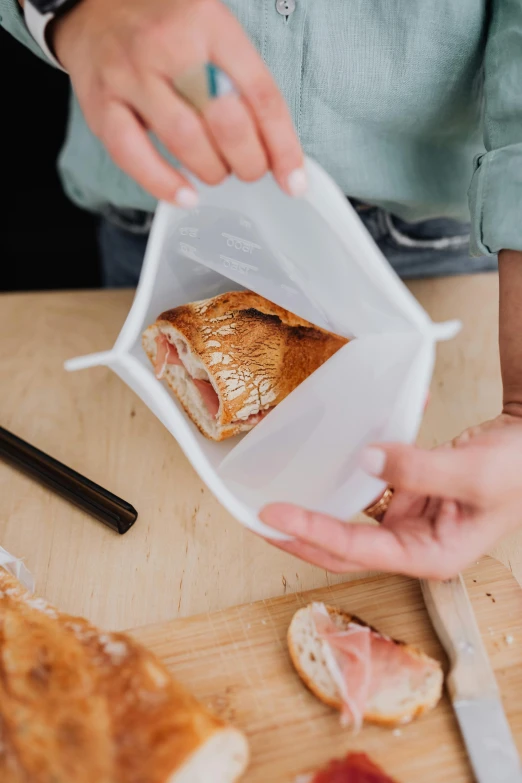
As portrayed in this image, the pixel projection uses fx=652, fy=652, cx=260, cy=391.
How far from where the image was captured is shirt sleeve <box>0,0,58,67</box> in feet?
2.60

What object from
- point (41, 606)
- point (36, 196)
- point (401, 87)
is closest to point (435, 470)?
point (41, 606)

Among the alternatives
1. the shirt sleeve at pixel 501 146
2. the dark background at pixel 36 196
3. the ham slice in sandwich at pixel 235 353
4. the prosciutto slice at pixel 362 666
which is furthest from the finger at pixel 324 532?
the dark background at pixel 36 196

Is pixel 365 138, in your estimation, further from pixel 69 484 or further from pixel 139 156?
pixel 69 484

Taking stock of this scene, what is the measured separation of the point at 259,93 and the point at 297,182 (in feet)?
0.26

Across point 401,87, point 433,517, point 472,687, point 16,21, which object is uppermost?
point 16,21

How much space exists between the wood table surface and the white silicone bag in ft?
0.41

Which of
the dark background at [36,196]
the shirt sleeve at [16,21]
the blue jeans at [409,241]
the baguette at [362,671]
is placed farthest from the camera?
the dark background at [36,196]

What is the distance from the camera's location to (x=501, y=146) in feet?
2.81

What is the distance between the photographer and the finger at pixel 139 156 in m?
0.59

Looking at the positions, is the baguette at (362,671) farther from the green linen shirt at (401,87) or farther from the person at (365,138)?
the green linen shirt at (401,87)

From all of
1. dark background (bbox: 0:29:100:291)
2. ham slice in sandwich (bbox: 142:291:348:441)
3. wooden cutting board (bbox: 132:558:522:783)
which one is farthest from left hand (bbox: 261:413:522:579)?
dark background (bbox: 0:29:100:291)

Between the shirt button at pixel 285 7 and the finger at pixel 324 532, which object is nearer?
the finger at pixel 324 532

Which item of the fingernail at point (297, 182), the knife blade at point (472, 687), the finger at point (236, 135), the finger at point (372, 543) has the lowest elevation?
the knife blade at point (472, 687)

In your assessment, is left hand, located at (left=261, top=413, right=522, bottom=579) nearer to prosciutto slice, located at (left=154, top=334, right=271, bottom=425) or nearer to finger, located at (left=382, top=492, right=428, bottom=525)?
finger, located at (left=382, top=492, right=428, bottom=525)
